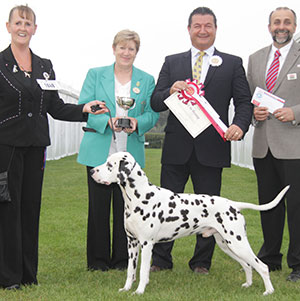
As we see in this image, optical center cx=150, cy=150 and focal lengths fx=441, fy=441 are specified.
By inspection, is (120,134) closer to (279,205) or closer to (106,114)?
(106,114)

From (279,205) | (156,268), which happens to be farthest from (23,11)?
(279,205)

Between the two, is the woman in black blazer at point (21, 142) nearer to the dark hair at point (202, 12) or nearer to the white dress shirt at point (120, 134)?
the white dress shirt at point (120, 134)

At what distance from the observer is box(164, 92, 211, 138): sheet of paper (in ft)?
15.0

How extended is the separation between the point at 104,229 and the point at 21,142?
1.52 m

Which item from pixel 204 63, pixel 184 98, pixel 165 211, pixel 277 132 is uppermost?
pixel 204 63

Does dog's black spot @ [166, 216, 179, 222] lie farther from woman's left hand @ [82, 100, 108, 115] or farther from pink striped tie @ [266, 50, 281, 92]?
pink striped tie @ [266, 50, 281, 92]

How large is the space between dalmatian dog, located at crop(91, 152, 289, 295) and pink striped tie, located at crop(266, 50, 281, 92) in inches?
55.7

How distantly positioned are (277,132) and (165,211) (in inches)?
63.6

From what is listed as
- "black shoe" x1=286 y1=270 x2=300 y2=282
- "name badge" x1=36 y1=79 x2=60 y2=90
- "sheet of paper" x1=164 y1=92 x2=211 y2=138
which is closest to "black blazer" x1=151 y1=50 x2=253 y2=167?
"sheet of paper" x1=164 y1=92 x2=211 y2=138

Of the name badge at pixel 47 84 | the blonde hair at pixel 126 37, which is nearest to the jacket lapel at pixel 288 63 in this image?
the blonde hair at pixel 126 37

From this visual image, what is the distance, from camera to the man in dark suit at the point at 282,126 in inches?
187

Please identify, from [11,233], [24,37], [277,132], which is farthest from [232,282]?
[24,37]

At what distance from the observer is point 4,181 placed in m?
4.06

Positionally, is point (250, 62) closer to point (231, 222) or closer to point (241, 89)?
point (241, 89)
